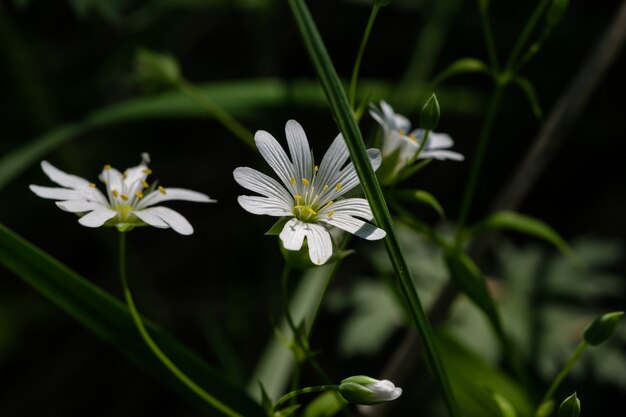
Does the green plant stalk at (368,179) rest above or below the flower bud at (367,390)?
above

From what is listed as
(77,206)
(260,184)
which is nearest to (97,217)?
(77,206)

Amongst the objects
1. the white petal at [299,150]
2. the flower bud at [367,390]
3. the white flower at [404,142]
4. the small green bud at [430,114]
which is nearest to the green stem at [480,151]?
the white flower at [404,142]

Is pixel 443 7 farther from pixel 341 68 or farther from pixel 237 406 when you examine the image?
pixel 237 406

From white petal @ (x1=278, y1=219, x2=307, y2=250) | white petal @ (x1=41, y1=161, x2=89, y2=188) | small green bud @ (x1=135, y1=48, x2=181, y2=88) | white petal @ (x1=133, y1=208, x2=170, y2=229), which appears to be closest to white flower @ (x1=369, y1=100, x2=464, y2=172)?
white petal @ (x1=278, y1=219, x2=307, y2=250)

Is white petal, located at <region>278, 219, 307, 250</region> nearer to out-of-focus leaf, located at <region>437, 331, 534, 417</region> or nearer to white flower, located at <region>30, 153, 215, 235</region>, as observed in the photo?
white flower, located at <region>30, 153, 215, 235</region>

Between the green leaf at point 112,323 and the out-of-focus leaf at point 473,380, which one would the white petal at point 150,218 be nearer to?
the green leaf at point 112,323

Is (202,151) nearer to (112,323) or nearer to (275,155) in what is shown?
(112,323)
